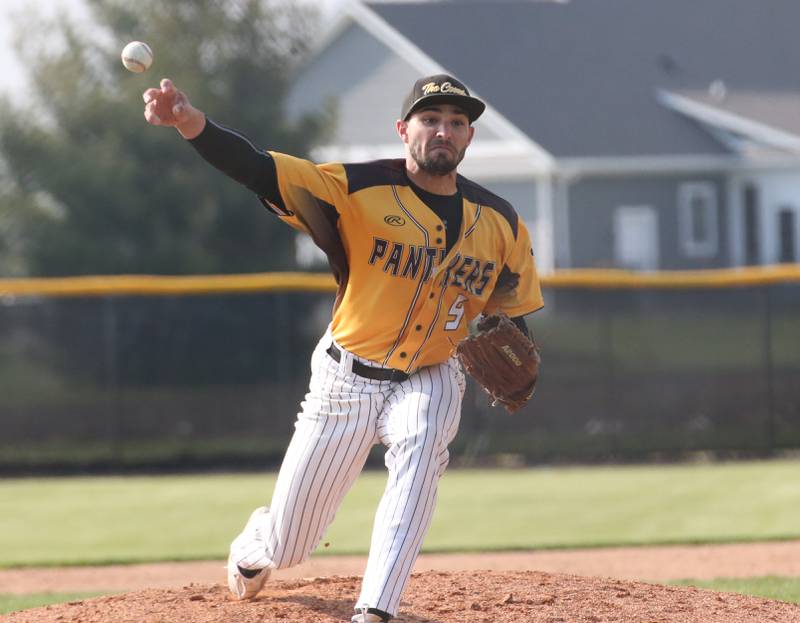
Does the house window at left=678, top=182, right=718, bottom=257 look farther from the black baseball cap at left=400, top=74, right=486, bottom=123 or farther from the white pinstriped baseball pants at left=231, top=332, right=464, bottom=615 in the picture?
the black baseball cap at left=400, top=74, right=486, bottom=123

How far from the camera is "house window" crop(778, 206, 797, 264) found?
960 inches

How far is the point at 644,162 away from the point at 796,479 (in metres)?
13.3

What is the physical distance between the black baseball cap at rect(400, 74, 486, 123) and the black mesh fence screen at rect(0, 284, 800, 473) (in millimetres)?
7343

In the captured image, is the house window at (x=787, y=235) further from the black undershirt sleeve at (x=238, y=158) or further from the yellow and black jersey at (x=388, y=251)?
the black undershirt sleeve at (x=238, y=158)

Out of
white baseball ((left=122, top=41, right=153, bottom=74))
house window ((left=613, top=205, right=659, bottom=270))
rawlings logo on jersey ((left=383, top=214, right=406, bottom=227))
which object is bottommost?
rawlings logo on jersey ((left=383, top=214, right=406, bottom=227))

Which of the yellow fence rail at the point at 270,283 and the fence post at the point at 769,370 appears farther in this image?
the fence post at the point at 769,370

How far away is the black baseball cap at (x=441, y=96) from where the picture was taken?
15.3 ft

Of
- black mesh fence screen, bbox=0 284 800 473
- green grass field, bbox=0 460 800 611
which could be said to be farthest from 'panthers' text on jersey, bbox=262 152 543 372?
black mesh fence screen, bbox=0 284 800 473

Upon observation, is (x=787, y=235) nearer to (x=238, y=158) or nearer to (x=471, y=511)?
(x=471, y=511)

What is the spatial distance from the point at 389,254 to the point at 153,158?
1459 cm

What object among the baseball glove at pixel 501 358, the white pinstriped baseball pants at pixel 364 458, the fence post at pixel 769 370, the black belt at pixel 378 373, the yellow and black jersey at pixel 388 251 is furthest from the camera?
the fence post at pixel 769 370

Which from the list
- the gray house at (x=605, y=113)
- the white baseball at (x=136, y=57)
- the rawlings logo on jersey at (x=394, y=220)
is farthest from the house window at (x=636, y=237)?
the white baseball at (x=136, y=57)

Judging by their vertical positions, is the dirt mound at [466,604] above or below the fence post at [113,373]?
below

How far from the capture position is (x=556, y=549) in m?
8.14
